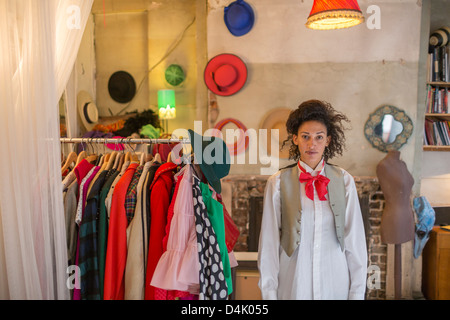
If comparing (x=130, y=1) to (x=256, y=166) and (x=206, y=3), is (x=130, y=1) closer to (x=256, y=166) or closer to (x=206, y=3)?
(x=206, y=3)

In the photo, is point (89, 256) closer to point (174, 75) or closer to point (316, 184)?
point (316, 184)

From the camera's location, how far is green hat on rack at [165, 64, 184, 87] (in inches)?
154

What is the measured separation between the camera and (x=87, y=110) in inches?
143

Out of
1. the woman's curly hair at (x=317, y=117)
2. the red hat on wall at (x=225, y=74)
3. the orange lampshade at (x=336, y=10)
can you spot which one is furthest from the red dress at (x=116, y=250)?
the red hat on wall at (x=225, y=74)

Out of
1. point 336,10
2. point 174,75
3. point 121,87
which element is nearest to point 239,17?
point 174,75

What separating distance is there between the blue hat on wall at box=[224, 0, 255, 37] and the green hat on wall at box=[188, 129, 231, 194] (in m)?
1.89

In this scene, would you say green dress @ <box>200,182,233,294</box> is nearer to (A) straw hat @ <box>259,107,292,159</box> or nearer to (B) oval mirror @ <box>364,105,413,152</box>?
(A) straw hat @ <box>259,107,292,159</box>

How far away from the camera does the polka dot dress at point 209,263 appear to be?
139cm

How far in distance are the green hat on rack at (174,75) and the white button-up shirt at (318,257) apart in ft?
8.68

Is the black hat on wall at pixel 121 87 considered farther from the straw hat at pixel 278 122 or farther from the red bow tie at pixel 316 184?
the red bow tie at pixel 316 184

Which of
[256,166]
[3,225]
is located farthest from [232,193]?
[3,225]

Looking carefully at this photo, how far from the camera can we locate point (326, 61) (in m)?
3.22
